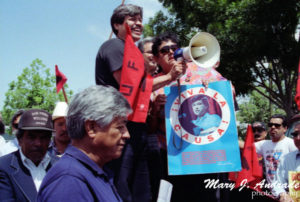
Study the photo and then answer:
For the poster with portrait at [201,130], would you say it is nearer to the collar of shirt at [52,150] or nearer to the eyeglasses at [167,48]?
the eyeglasses at [167,48]

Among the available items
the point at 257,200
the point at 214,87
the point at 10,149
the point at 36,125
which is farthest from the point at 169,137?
the point at 257,200

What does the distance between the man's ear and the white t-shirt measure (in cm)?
369

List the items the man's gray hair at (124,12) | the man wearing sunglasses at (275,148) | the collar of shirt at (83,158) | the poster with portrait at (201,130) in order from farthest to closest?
the man wearing sunglasses at (275,148), the man's gray hair at (124,12), the poster with portrait at (201,130), the collar of shirt at (83,158)

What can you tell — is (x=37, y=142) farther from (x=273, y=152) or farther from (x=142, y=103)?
(x=273, y=152)

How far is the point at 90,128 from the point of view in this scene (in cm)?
162

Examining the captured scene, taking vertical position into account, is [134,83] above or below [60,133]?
above

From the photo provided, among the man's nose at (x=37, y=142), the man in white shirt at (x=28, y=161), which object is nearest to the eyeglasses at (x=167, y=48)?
the man in white shirt at (x=28, y=161)

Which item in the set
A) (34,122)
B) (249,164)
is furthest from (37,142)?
(249,164)

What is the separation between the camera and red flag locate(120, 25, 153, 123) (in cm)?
250

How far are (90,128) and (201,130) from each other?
1.40 metres

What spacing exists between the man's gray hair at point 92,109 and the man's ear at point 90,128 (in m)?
0.01

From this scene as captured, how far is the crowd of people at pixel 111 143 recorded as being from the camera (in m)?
1.54

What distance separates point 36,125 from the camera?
289 centimetres

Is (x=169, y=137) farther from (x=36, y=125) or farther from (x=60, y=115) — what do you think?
(x=60, y=115)
